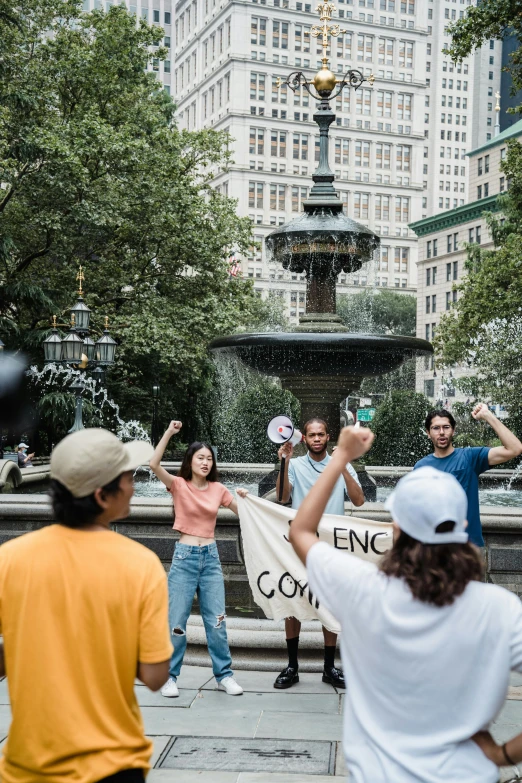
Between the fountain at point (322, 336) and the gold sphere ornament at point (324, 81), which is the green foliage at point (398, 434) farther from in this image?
the gold sphere ornament at point (324, 81)

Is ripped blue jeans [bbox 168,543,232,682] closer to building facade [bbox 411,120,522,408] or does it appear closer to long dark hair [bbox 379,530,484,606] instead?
long dark hair [bbox 379,530,484,606]

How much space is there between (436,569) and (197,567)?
4.41m

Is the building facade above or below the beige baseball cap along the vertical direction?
above

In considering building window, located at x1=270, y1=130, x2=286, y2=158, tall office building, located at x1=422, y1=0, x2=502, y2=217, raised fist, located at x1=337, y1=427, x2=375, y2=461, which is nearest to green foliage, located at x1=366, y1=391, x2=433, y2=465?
raised fist, located at x1=337, y1=427, x2=375, y2=461

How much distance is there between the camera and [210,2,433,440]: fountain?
1232 centimetres

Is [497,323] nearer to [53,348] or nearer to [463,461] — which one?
[53,348]

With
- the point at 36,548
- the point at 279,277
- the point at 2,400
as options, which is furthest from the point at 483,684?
the point at 279,277

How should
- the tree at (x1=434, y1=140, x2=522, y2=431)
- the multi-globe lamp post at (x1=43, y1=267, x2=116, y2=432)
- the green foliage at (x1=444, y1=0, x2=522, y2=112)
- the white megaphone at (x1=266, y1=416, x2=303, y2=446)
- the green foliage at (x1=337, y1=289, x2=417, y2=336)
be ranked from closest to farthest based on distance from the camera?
the white megaphone at (x1=266, y1=416, x2=303, y2=446)
the multi-globe lamp post at (x1=43, y1=267, x2=116, y2=432)
the green foliage at (x1=444, y1=0, x2=522, y2=112)
the tree at (x1=434, y1=140, x2=522, y2=431)
the green foliage at (x1=337, y1=289, x2=417, y2=336)

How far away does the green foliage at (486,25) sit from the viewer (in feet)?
63.3

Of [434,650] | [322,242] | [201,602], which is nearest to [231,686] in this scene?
[201,602]

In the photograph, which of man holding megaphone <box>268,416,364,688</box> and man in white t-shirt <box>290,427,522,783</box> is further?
man holding megaphone <box>268,416,364,688</box>

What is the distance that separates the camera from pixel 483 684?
259 cm

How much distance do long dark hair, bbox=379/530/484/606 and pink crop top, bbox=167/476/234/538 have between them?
166 inches

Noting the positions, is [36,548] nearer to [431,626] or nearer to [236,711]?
[431,626]
